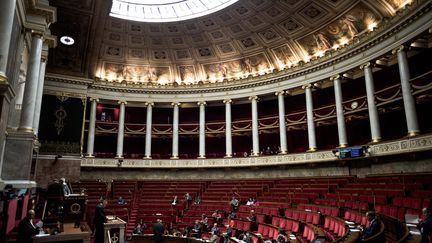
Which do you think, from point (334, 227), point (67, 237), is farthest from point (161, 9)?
point (67, 237)

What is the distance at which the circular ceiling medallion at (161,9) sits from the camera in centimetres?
2305

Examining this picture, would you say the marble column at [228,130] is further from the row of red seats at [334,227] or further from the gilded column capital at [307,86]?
the row of red seats at [334,227]

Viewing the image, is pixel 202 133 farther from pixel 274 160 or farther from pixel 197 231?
pixel 197 231

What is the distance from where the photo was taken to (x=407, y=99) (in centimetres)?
1527

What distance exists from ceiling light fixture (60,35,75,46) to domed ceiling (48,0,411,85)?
36 centimetres

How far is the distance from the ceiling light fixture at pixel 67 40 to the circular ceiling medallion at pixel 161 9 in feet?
12.9

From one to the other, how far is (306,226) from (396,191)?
4400mm

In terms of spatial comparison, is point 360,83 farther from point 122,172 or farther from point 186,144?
point 122,172

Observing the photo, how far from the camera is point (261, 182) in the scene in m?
21.9

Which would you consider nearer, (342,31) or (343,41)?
(342,31)

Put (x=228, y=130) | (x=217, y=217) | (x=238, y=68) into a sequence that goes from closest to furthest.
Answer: (x=217, y=217)
(x=228, y=130)
(x=238, y=68)

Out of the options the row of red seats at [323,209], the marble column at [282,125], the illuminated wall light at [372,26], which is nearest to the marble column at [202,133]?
the marble column at [282,125]

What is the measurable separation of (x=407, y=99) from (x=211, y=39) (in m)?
15.2

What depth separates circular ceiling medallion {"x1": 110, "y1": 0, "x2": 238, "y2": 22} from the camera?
23.0 meters
